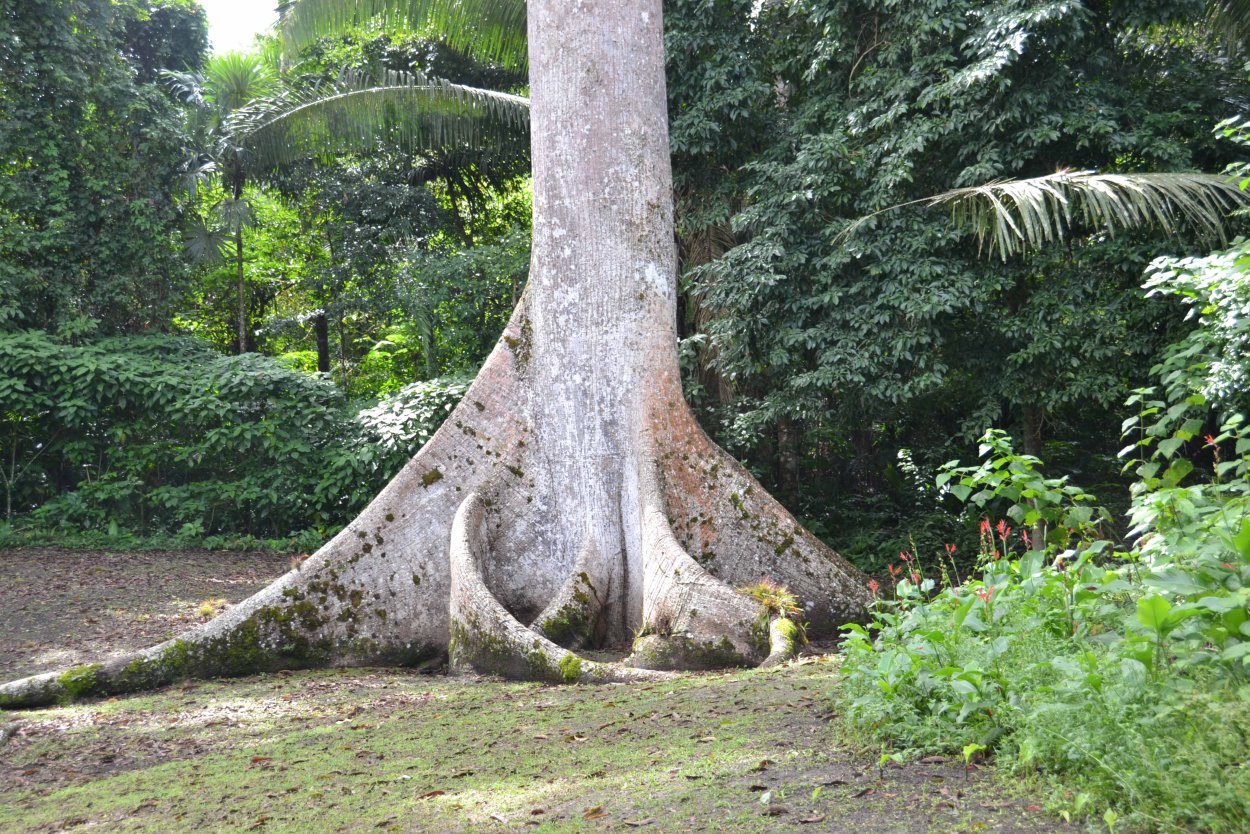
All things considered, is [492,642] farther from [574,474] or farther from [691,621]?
[574,474]

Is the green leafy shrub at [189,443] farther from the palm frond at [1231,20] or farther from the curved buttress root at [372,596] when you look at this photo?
the palm frond at [1231,20]

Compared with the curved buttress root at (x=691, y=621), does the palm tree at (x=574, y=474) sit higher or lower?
higher

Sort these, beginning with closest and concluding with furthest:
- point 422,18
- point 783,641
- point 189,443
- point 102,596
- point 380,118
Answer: point 783,641 → point 102,596 → point 422,18 → point 189,443 → point 380,118

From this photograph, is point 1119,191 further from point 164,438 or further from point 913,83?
point 164,438

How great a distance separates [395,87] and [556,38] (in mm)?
6079

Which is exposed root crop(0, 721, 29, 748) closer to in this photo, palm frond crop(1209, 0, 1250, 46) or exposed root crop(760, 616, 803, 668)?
exposed root crop(760, 616, 803, 668)

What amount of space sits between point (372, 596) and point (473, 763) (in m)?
2.97

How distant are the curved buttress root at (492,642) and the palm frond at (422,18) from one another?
7924 mm

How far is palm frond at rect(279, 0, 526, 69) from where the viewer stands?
12.4 meters

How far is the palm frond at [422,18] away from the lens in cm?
1242

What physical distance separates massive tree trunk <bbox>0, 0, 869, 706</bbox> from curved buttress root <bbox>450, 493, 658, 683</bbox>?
76 millimetres

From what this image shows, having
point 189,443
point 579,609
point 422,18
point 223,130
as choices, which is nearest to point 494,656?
point 579,609

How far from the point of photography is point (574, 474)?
731cm

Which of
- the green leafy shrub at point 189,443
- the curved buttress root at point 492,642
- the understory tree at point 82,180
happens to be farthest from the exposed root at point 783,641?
the understory tree at point 82,180
